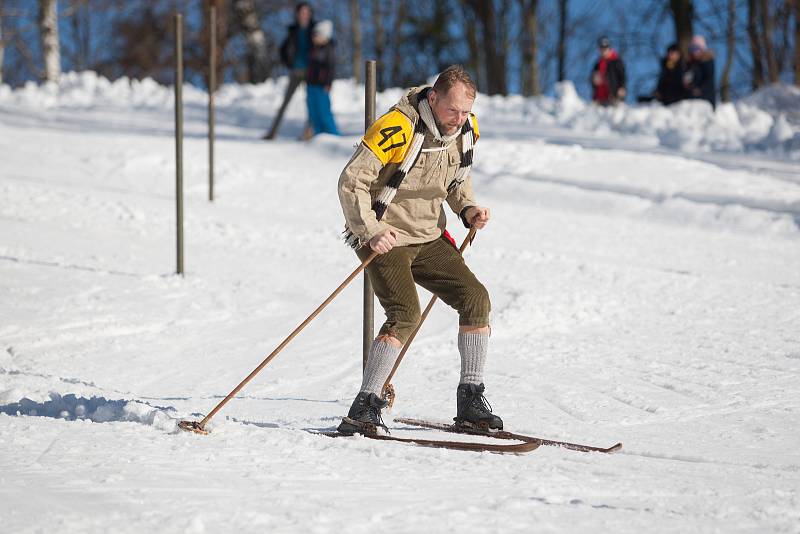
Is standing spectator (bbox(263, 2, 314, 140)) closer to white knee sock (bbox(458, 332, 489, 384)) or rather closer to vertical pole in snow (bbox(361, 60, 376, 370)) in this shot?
vertical pole in snow (bbox(361, 60, 376, 370))

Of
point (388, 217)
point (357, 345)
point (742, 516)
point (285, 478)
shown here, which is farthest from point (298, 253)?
point (742, 516)

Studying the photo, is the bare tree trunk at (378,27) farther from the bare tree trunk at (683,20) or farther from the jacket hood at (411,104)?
the jacket hood at (411,104)

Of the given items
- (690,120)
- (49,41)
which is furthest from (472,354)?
(49,41)

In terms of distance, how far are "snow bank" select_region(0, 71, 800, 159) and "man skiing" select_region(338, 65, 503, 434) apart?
9.65 metres

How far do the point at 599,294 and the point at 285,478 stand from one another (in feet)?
15.5

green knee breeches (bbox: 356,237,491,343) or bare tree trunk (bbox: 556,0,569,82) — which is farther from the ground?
bare tree trunk (bbox: 556,0,569,82)

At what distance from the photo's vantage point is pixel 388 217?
4.73 meters

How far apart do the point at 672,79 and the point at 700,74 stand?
0.42m

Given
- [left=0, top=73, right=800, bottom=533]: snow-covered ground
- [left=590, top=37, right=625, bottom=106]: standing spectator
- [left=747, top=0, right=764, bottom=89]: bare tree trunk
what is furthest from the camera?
[left=747, top=0, right=764, bottom=89]: bare tree trunk

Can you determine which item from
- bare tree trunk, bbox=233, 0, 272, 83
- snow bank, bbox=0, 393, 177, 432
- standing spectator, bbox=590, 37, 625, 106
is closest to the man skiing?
snow bank, bbox=0, 393, 177, 432

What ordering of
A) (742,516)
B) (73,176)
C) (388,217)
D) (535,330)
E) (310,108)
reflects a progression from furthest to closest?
(310,108) < (73,176) < (535,330) < (388,217) < (742,516)

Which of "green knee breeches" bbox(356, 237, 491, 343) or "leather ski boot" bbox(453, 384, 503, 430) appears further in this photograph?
"leather ski boot" bbox(453, 384, 503, 430)

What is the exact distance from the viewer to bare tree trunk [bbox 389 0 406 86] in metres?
34.4

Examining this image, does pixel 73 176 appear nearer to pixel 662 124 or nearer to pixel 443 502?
pixel 662 124
